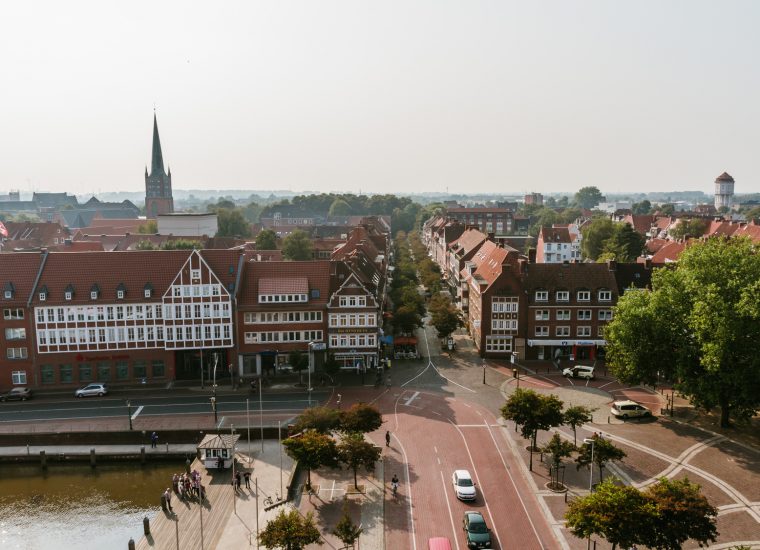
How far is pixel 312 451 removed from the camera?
44000 mm

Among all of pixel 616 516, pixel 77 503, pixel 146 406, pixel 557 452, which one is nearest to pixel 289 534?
pixel 616 516

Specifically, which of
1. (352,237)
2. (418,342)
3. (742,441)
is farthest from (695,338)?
(352,237)

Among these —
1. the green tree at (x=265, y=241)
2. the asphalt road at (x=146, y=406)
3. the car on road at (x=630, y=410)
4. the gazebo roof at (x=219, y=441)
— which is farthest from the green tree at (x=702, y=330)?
the green tree at (x=265, y=241)

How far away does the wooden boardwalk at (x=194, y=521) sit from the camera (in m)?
39.8

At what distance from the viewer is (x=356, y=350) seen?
74438 mm

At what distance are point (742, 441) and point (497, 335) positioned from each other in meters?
31.7

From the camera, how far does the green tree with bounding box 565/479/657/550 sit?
3278 cm

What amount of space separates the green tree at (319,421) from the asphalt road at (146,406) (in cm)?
1127

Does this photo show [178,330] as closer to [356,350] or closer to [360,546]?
[356,350]

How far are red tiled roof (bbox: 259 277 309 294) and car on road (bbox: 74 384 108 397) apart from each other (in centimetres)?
1901

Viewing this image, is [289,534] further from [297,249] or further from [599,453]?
[297,249]

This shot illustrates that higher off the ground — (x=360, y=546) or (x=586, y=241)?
(x=586, y=241)

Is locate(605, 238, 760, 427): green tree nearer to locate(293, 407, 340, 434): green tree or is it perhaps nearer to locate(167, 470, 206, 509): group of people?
locate(293, 407, 340, 434): green tree

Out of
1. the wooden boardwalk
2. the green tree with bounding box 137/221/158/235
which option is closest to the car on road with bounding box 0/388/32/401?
the wooden boardwalk
